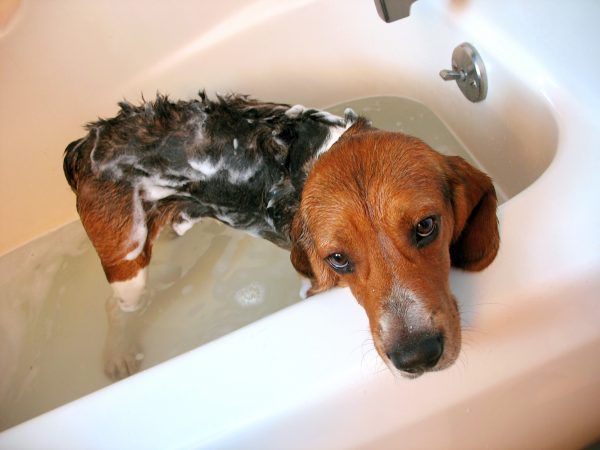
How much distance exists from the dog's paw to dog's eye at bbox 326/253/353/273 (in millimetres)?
1356

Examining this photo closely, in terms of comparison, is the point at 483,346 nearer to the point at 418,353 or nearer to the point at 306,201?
the point at 418,353

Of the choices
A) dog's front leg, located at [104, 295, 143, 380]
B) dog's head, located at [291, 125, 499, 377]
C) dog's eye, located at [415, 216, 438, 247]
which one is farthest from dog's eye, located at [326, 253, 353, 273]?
dog's front leg, located at [104, 295, 143, 380]

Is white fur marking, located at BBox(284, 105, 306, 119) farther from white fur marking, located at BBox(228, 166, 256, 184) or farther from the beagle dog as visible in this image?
white fur marking, located at BBox(228, 166, 256, 184)

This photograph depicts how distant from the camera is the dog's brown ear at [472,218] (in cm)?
145

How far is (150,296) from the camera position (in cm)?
272

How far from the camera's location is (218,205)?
2.29m

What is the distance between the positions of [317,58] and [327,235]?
165 centimetres

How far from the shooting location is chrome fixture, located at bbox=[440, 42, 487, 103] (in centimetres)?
215

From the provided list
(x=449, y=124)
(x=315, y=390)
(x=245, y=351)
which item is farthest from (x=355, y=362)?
(x=449, y=124)

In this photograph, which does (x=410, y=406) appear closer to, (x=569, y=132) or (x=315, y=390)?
(x=315, y=390)

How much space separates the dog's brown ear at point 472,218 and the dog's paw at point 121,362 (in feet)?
5.25

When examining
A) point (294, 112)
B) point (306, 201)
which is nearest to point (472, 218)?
point (306, 201)

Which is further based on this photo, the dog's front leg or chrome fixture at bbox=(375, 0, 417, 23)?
the dog's front leg

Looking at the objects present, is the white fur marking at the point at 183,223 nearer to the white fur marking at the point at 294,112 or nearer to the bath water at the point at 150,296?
the bath water at the point at 150,296
